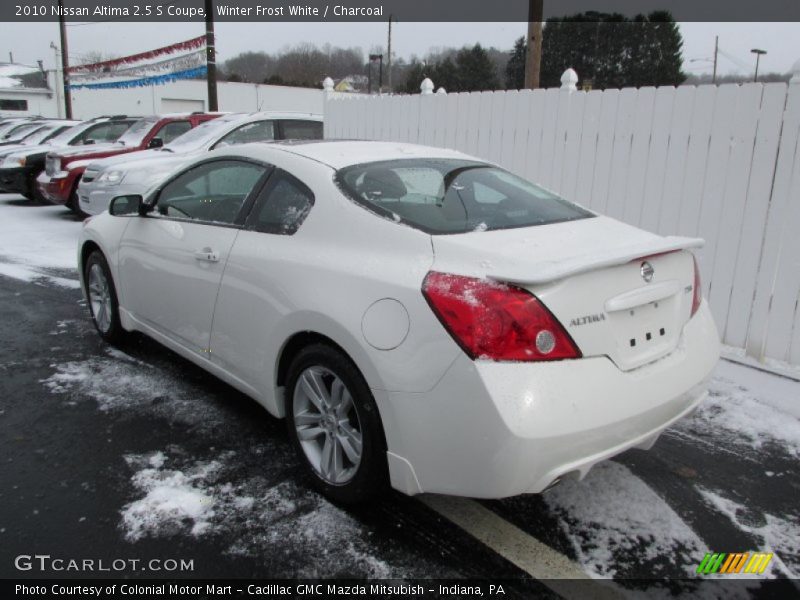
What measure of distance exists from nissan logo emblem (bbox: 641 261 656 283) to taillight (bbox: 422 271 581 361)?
49 centimetres

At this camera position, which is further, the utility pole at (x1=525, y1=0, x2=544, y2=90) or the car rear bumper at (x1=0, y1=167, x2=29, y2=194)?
the car rear bumper at (x1=0, y1=167, x2=29, y2=194)

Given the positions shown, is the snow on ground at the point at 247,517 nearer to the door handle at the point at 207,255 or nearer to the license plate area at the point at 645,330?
the door handle at the point at 207,255

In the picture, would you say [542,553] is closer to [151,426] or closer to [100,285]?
[151,426]

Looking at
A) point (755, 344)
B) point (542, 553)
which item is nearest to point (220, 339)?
point (542, 553)

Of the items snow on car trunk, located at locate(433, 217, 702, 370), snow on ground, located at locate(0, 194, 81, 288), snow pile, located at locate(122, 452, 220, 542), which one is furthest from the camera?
snow on ground, located at locate(0, 194, 81, 288)

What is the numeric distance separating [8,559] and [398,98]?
22.9ft

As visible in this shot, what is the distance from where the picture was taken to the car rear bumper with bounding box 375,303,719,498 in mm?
2113

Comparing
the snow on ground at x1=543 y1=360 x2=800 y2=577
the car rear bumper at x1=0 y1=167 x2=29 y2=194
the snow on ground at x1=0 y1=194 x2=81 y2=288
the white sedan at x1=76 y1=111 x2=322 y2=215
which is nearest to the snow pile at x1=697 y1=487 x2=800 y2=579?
the snow on ground at x1=543 y1=360 x2=800 y2=577

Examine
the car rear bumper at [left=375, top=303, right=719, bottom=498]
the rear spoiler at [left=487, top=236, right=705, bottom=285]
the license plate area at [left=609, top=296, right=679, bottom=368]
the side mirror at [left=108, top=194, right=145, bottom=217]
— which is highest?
→ the rear spoiler at [left=487, top=236, right=705, bottom=285]

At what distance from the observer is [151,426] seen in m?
3.50

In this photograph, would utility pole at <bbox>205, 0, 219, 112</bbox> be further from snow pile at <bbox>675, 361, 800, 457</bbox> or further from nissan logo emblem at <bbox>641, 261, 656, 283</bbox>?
nissan logo emblem at <bbox>641, 261, 656, 283</bbox>

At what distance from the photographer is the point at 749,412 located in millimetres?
3871

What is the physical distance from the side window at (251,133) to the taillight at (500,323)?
8.30m

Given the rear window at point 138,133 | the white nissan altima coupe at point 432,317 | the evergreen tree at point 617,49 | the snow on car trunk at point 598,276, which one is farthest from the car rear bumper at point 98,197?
the evergreen tree at point 617,49
